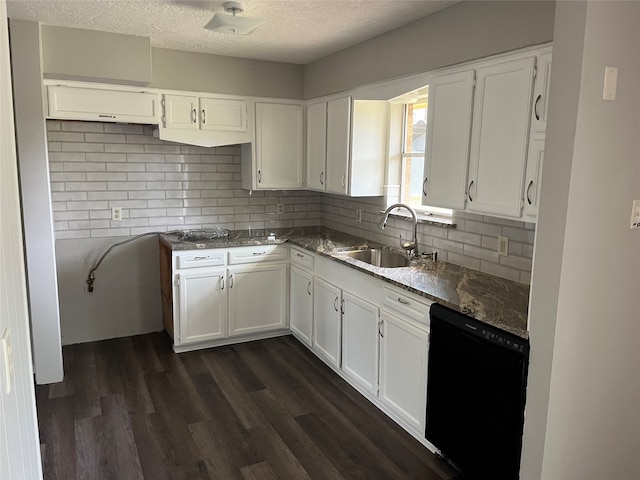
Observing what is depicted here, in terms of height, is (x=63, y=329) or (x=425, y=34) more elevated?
(x=425, y=34)

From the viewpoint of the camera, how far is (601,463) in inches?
81.7

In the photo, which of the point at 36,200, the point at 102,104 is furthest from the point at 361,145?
the point at 36,200

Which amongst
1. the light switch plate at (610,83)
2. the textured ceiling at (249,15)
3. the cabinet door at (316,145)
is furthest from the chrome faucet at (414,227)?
the light switch plate at (610,83)

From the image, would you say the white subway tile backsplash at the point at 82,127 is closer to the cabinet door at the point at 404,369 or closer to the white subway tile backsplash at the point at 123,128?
the white subway tile backsplash at the point at 123,128

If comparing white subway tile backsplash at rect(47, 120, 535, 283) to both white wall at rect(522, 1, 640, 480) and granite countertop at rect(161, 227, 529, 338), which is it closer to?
granite countertop at rect(161, 227, 529, 338)

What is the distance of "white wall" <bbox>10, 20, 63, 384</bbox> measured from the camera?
3.12 m

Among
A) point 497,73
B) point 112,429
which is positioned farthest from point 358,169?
point 112,429

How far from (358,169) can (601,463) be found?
7.81 ft

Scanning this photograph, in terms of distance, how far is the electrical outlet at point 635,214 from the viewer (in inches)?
76.0

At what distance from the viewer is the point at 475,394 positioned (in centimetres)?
225

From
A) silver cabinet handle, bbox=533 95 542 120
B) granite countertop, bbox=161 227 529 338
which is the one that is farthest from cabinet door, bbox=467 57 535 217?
granite countertop, bbox=161 227 529 338

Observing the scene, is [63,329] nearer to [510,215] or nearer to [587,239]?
[510,215]

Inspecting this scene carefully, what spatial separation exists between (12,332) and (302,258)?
2.80 metres

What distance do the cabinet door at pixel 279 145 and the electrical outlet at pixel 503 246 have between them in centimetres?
207
